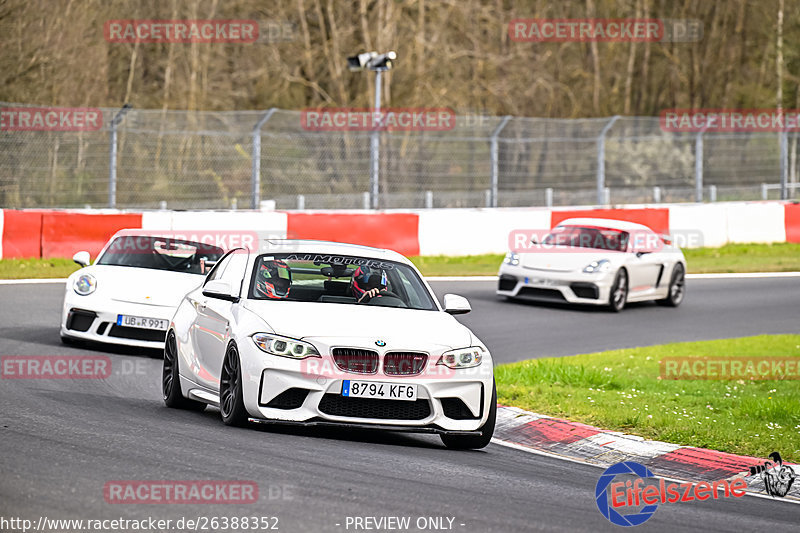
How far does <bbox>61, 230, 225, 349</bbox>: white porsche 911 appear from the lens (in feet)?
40.2

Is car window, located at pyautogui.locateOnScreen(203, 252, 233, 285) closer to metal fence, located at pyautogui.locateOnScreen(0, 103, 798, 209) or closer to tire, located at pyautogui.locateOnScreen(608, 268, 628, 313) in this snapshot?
tire, located at pyautogui.locateOnScreen(608, 268, 628, 313)

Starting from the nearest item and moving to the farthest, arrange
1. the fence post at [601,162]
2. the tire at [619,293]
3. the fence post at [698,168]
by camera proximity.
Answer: the tire at [619,293], the fence post at [601,162], the fence post at [698,168]

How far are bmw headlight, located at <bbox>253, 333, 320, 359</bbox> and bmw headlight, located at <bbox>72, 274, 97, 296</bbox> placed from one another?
16.6 ft

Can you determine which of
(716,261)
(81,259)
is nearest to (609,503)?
(81,259)

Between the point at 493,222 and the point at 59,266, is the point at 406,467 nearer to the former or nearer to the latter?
the point at 59,266

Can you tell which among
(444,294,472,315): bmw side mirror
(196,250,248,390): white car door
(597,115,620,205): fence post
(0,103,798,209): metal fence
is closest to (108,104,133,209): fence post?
(0,103,798,209): metal fence

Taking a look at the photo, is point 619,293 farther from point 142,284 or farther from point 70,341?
point 70,341

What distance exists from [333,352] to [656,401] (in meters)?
3.89

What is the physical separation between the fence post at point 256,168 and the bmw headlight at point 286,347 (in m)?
15.7

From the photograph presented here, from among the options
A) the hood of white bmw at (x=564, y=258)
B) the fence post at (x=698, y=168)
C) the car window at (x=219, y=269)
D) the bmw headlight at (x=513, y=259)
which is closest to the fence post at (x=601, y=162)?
the fence post at (x=698, y=168)

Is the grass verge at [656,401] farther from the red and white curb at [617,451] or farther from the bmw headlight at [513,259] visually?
the bmw headlight at [513,259]

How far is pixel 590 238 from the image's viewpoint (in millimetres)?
18922

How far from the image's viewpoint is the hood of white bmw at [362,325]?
788cm

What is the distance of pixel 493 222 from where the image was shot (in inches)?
989
